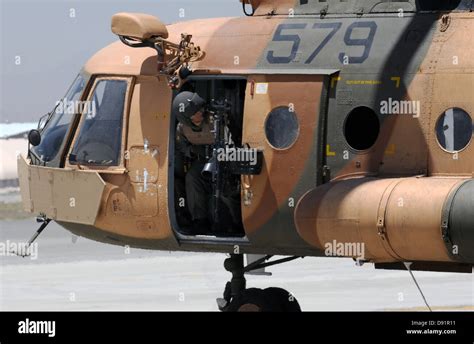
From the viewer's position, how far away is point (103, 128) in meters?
16.4

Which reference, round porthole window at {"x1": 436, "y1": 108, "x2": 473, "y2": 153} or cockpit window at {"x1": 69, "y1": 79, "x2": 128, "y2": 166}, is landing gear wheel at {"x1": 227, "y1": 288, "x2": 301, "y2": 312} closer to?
cockpit window at {"x1": 69, "y1": 79, "x2": 128, "y2": 166}

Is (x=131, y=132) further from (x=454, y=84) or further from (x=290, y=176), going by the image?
(x=454, y=84)

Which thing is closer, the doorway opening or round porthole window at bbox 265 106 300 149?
round porthole window at bbox 265 106 300 149

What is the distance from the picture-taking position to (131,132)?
16.1m

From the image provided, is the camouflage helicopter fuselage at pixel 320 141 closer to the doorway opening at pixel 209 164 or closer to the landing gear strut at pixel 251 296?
the doorway opening at pixel 209 164

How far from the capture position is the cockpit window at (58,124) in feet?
54.9

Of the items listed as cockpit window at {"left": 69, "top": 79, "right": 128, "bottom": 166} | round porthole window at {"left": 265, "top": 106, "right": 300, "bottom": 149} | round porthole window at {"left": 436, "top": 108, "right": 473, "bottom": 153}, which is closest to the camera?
round porthole window at {"left": 436, "top": 108, "right": 473, "bottom": 153}

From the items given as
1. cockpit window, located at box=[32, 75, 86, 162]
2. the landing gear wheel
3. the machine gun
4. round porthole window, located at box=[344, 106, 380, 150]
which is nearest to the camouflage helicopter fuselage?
round porthole window, located at box=[344, 106, 380, 150]

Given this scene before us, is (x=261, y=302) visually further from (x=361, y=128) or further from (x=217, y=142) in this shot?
(x=361, y=128)

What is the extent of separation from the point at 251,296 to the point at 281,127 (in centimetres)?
234

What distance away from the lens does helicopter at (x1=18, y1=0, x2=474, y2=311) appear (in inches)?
568

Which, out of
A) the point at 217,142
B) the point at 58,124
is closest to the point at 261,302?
the point at 217,142

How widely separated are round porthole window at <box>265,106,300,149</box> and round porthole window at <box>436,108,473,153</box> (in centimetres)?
153
